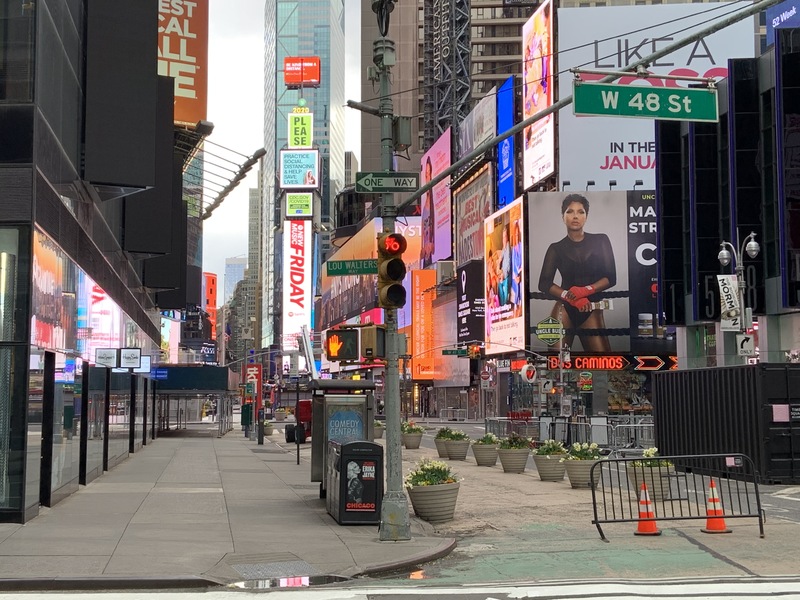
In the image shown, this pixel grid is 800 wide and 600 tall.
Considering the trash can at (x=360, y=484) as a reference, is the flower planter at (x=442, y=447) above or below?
→ below

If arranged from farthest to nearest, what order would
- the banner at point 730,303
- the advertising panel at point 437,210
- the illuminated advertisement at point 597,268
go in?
the advertising panel at point 437,210 → the illuminated advertisement at point 597,268 → the banner at point 730,303

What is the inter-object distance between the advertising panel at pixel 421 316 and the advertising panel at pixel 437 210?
2.91m

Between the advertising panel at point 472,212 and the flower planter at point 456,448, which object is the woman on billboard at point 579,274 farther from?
the flower planter at point 456,448

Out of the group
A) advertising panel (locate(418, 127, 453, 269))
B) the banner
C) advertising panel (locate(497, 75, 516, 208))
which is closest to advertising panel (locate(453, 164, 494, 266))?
advertising panel (locate(497, 75, 516, 208))

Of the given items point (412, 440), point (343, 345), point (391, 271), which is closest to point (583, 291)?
point (412, 440)

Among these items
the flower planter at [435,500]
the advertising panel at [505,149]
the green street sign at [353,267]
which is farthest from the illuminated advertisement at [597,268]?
the flower planter at [435,500]

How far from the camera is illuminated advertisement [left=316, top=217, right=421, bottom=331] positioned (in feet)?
459

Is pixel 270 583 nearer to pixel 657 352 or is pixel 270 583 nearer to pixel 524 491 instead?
pixel 524 491

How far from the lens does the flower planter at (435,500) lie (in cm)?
1745

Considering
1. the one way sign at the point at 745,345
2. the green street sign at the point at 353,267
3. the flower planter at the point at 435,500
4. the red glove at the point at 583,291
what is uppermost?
the red glove at the point at 583,291

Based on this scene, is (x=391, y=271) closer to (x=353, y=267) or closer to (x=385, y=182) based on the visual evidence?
(x=385, y=182)

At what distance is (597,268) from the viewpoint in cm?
8762

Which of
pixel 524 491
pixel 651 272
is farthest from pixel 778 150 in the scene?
pixel 651 272

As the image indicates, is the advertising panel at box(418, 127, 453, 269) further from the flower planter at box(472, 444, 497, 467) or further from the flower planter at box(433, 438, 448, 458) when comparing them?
the flower planter at box(472, 444, 497, 467)
